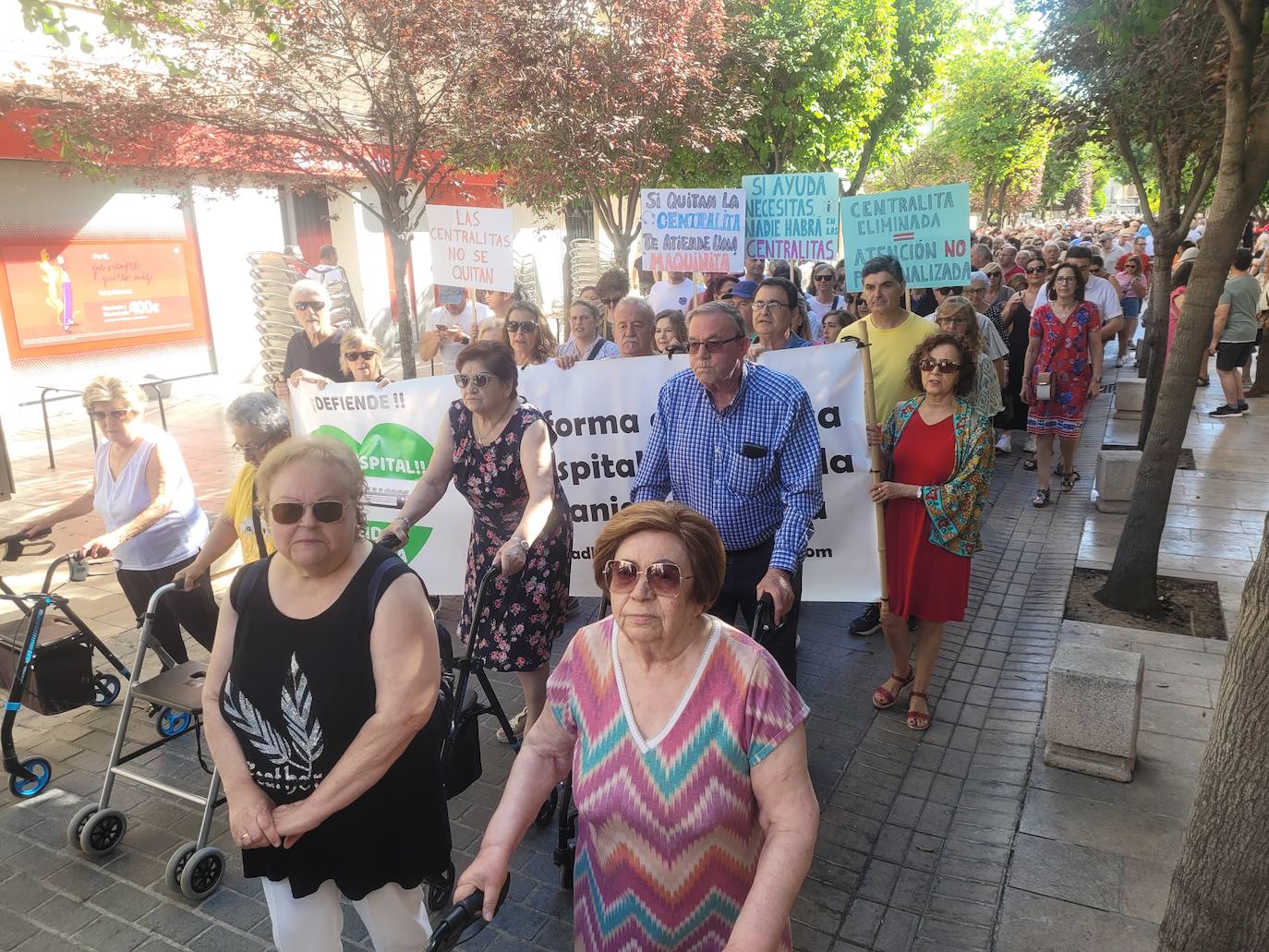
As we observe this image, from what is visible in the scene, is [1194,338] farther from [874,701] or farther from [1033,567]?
[874,701]

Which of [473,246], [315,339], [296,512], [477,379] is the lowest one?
[296,512]

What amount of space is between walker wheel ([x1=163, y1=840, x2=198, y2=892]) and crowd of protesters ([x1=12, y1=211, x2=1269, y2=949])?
116 cm

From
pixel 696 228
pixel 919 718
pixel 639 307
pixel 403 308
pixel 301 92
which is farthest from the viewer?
pixel 403 308

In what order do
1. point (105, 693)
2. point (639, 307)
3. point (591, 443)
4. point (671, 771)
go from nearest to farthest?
point (671, 771)
point (105, 693)
point (591, 443)
point (639, 307)

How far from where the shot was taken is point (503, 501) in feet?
13.5

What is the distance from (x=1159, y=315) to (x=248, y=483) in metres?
8.52

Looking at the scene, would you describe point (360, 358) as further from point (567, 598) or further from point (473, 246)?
point (567, 598)

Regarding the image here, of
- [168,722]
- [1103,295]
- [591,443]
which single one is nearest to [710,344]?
[591,443]

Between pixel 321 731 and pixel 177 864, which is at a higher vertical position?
pixel 321 731

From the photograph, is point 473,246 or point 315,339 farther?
point 473,246

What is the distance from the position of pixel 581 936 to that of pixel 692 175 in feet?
59.9

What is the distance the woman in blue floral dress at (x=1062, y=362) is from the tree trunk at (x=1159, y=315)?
50cm

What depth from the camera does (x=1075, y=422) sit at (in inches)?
335

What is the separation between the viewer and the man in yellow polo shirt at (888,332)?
214 inches
